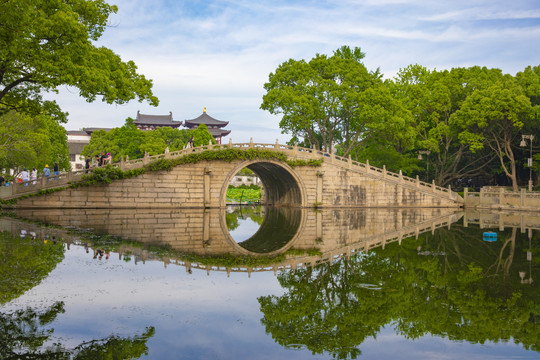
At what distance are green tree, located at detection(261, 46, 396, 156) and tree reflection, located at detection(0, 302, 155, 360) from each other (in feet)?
95.4

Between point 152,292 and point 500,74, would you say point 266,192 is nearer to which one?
point 500,74

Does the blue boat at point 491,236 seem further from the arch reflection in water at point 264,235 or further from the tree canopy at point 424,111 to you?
the tree canopy at point 424,111

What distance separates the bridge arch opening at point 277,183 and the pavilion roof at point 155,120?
40.2m

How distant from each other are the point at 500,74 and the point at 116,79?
28200 millimetres

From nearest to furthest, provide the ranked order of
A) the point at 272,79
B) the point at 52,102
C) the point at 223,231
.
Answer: the point at 223,231
the point at 52,102
the point at 272,79

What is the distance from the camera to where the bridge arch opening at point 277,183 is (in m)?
30.1

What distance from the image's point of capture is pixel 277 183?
35062 millimetres

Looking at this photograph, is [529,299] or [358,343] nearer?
[358,343]

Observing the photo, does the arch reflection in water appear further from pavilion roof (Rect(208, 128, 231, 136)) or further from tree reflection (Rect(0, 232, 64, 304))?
pavilion roof (Rect(208, 128, 231, 136))

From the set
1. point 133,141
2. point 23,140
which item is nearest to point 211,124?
point 133,141

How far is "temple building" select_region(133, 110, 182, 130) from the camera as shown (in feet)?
243

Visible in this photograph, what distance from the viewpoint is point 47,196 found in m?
23.9

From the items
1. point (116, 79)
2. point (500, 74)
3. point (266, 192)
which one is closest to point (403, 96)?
point (500, 74)

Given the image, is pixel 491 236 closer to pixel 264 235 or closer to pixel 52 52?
pixel 264 235
